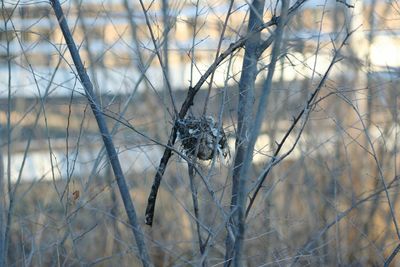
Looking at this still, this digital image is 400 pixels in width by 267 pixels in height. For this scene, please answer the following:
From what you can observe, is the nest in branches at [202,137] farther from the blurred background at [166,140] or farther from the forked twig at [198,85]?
the blurred background at [166,140]

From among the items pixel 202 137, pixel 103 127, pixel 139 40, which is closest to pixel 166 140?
pixel 139 40

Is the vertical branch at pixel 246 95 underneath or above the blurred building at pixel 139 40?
underneath

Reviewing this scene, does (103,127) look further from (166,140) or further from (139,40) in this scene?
(166,140)

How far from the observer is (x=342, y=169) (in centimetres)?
498

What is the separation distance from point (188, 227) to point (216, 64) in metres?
2.78

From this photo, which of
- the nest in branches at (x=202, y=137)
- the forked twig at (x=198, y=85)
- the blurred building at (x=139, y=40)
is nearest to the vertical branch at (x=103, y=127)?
the forked twig at (x=198, y=85)

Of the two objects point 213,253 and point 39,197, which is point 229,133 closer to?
point 213,253

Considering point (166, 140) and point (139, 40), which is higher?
point (139, 40)

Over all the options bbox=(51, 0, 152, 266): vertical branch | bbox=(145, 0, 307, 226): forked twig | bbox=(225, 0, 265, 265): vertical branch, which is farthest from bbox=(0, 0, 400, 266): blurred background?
bbox=(225, 0, 265, 265): vertical branch

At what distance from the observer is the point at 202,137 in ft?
8.99

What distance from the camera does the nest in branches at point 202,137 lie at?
275cm

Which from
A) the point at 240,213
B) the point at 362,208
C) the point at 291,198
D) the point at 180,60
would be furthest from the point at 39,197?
the point at 240,213

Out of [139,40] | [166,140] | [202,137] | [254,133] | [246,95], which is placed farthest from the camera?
[166,140]

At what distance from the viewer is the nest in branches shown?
9.01 feet
